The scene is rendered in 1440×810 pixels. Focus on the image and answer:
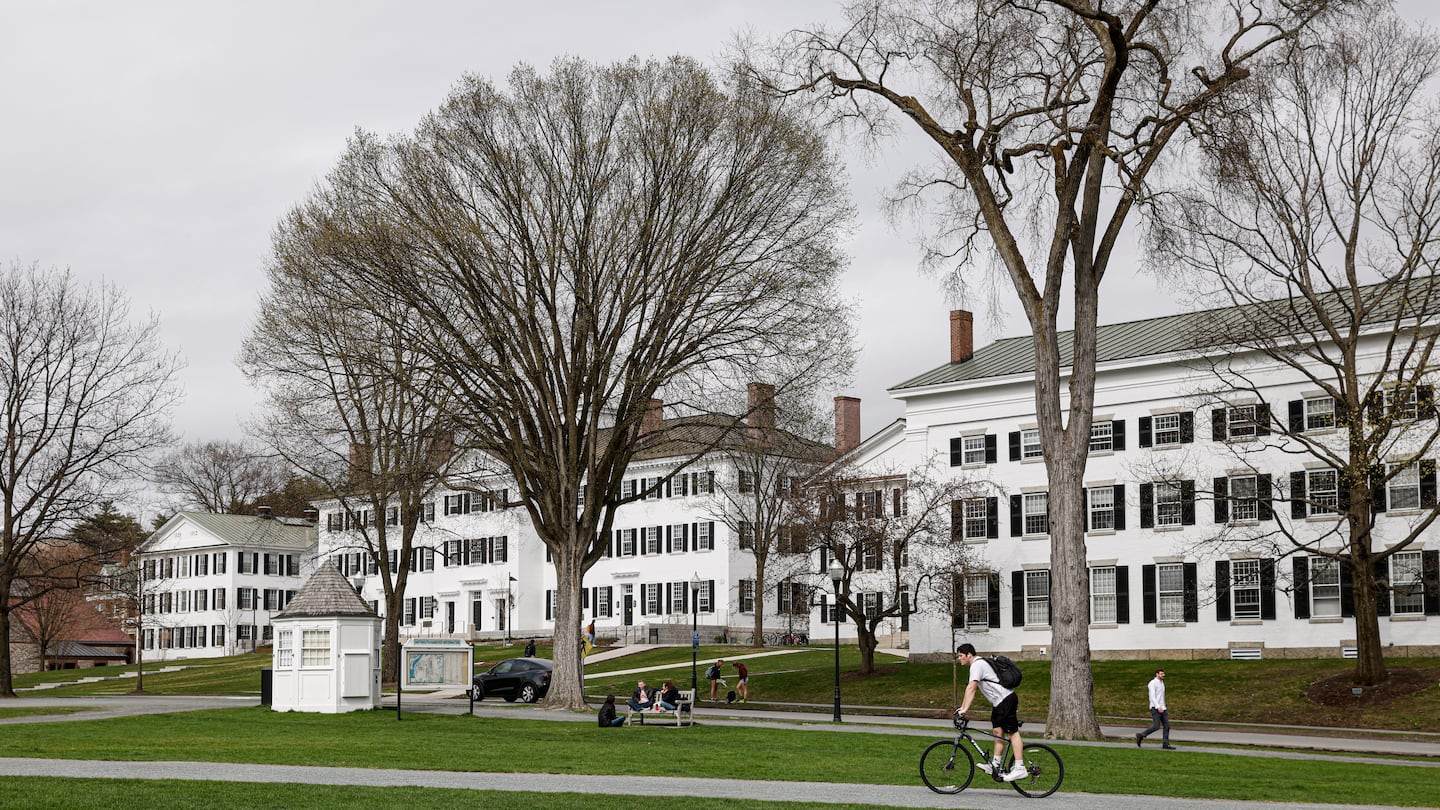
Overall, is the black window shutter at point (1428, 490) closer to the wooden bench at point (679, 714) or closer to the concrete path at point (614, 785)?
the wooden bench at point (679, 714)

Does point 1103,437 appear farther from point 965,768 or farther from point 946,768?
point 946,768

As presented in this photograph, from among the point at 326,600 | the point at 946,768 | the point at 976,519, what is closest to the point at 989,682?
the point at 946,768

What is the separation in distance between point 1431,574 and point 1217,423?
7.61 meters

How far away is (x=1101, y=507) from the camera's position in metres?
50.1

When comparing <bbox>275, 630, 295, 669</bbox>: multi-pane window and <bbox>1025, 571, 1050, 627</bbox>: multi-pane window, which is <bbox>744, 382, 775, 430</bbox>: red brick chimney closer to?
<bbox>275, 630, 295, 669</bbox>: multi-pane window

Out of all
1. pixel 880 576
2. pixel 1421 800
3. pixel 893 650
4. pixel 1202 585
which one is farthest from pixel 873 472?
pixel 1421 800

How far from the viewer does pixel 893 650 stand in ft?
217

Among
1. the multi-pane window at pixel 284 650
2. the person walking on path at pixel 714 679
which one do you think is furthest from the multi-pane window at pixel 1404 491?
the multi-pane window at pixel 284 650

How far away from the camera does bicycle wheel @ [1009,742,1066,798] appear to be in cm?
1700

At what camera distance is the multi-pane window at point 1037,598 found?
50750mm

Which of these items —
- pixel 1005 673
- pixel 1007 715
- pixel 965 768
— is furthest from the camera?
pixel 965 768

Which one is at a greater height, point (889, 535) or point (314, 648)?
point (889, 535)

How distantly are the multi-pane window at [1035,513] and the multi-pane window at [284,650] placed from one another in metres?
26.1

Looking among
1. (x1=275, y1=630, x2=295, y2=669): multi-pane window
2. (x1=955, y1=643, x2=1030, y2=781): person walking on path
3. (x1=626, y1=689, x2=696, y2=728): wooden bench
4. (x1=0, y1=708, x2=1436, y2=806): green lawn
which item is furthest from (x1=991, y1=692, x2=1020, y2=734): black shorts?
(x1=275, y1=630, x2=295, y2=669): multi-pane window
